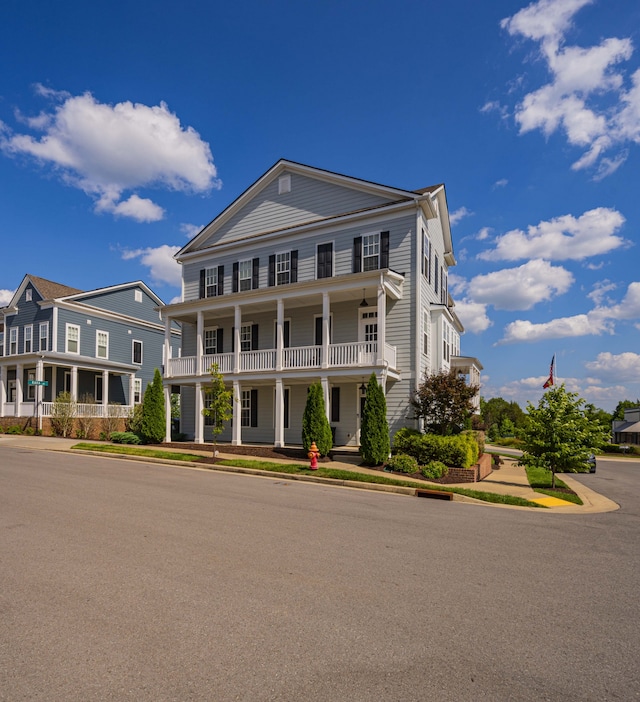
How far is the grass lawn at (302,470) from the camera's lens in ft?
43.7

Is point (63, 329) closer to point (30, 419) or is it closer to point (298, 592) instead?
point (30, 419)

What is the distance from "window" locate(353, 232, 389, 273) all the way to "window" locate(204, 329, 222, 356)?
321 inches

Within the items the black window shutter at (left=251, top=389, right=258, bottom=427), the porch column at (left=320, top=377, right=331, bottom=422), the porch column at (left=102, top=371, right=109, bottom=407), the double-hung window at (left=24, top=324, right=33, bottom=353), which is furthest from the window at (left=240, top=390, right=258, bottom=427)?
the double-hung window at (left=24, top=324, right=33, bottom=353)

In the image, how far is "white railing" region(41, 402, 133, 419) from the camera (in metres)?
31.5

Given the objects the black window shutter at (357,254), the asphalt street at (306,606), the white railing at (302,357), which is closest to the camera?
the asphalt street at (306,606)

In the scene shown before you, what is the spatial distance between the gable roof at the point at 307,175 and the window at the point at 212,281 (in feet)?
5.05

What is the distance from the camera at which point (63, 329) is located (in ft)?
111

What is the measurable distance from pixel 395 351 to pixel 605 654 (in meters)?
16.8

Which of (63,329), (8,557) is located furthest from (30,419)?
(8,557)

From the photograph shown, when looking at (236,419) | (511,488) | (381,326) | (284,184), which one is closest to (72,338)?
(236,419)

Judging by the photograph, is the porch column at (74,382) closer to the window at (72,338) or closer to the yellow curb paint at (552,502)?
Result: the window at (72,338)

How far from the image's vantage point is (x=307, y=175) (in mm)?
24172

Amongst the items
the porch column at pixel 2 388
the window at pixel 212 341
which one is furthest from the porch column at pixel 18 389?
the window at pixel 212 341

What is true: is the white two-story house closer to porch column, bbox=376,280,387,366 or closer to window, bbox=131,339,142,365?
porch column, bbox=376,280,387,366
